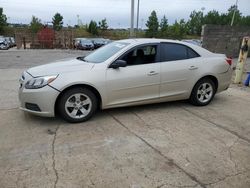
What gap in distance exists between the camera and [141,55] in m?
5.63

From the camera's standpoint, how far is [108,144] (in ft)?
13.9

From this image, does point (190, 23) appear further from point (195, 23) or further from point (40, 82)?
point (40, 82)

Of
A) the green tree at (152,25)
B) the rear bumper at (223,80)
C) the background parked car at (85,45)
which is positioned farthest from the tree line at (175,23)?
the rear bumper at (223,80)

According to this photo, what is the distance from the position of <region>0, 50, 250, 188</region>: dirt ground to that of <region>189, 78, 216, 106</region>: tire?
0.96 feet

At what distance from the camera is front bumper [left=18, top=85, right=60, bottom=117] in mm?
4773

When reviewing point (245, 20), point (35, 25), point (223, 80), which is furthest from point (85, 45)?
point (245, 20)

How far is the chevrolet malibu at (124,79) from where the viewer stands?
489cm

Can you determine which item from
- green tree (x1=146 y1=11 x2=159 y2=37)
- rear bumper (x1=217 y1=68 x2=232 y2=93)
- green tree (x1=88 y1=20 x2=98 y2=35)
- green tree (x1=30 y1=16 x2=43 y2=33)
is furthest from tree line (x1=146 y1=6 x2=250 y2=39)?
rear bumper (x1=217 y1=68 x2=232 y2=93)

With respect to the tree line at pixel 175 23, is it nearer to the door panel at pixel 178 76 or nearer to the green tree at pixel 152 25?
the green tree at pixel 152 25

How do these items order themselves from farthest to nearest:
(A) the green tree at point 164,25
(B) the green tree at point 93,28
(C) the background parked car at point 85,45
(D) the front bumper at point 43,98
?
(B) the green tree at point 93,28 → (A) the green tree at point 164,25 → (C) the background parked car at point 85,45 → (D) the front bumper at point 43,98

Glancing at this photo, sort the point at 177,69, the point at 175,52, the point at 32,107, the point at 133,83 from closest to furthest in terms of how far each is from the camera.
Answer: the point at 32,107 < the point at 133,83 < the point at 177,69 < the point at 175,52

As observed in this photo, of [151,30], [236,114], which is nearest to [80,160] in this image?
[236,114]

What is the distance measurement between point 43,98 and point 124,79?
4.87ft

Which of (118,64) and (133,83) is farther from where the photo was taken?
(133,83)
